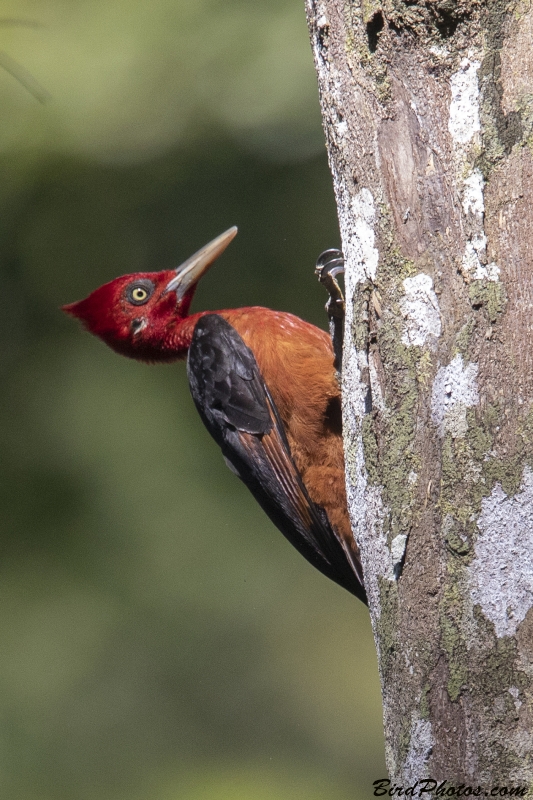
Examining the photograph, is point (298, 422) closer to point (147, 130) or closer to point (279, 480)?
point (279, 480)

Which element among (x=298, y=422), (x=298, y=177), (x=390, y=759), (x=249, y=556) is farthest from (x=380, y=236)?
(x=249, y=556)

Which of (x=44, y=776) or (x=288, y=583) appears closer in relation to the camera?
(x=44, y=776)

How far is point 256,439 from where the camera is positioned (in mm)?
3549

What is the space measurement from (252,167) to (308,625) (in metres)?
4.14

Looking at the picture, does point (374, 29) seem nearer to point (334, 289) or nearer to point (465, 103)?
point (465, 103)

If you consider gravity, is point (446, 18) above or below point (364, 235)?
above

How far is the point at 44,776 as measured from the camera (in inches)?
268

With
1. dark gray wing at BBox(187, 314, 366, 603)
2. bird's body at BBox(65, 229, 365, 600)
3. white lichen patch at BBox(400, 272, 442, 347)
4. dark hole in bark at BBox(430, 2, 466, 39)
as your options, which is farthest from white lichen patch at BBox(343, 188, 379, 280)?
dark gray wing at BBox(187, 314, 366, 603)

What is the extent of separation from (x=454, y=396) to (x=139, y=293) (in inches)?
101

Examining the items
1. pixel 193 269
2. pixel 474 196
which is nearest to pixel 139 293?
pixel 193 269

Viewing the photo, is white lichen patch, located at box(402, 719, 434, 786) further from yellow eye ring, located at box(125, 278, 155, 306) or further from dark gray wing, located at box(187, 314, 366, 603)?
yellow eye ring, located at box(125, 278, 155, 306)

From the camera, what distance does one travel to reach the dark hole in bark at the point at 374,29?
204 cm

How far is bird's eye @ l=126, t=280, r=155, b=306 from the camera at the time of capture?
13.5 ft

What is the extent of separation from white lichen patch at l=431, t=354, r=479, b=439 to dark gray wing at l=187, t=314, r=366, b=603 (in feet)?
5.21
